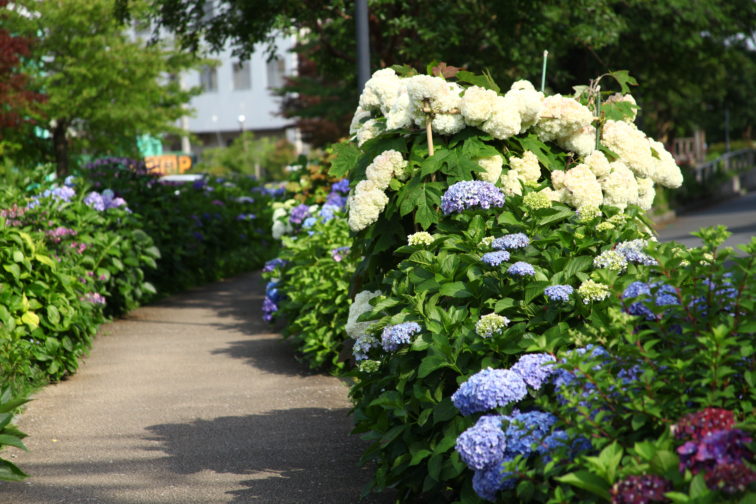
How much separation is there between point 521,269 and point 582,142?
1453 mm

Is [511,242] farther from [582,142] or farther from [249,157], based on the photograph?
[249,157]

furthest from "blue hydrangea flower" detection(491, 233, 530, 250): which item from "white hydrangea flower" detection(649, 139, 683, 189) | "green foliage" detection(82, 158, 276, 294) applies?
"green foliage" detection(82, 158, 276, 294)

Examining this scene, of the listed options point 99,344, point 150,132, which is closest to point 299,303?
point 99,344

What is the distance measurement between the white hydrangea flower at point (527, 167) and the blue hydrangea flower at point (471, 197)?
0.37 meters

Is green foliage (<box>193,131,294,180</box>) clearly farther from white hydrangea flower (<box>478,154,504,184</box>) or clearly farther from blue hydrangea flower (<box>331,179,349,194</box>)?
white hydrangea flower (<box>478,154,504,184</box>)

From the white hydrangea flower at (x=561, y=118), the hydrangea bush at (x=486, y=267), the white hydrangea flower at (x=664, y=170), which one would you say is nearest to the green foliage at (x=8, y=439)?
the hydrangea bush at (x=486, y=267)

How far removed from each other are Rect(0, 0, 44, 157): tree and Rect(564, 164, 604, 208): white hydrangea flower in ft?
34.9

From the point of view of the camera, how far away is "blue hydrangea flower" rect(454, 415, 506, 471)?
3.13 metres

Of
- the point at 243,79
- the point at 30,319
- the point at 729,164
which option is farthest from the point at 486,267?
the point at 243,79

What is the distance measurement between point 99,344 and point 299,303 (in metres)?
2.38

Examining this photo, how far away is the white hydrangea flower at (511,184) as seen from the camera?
189 inches

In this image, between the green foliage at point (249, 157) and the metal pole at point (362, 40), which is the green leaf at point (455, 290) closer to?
the metal pole at point (362, 40)

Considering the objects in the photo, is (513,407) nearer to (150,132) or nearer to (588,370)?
(588,370)

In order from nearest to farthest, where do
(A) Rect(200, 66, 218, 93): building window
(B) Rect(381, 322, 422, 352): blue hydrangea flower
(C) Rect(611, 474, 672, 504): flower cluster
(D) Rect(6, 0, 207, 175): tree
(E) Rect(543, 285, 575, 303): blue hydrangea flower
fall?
(C) Rect(611, 474, 672, 504): flower cluster, (E) Rect(543, 285, 575, 303): blue hydrangea flower, (B) Rect(381, 322, 422, 352): blue hydrangea flower, (D) Rect(6, 0, 207, 175): tree, (A) Rect(200, 66, 218, 93): building window
